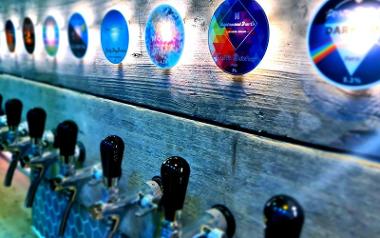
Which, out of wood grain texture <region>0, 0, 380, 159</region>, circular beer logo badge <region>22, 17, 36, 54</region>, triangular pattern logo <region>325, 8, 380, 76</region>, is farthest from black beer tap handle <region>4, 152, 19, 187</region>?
triangular pattern logo <region>325, 8, 380, 76</region>

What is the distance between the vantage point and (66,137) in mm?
1020

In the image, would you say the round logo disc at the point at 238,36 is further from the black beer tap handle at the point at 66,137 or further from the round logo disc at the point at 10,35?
the round logo disc at the point at 10,35

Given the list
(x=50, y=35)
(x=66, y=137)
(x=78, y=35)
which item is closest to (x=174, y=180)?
(x=66, y=137)

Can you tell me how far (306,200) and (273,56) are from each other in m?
0.28

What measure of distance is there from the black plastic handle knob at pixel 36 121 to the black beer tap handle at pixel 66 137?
0.14m

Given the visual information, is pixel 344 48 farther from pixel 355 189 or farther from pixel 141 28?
pixel 141 28

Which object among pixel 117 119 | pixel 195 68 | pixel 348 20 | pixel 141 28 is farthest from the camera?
pixel 117 119

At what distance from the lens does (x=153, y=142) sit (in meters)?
0.97

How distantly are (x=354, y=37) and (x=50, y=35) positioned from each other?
1.19 metres

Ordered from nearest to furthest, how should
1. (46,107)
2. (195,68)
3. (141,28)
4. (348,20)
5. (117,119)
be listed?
(348,20), (195,68), (141,28), (117,119), (46,107)

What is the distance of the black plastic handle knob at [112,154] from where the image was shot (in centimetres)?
85

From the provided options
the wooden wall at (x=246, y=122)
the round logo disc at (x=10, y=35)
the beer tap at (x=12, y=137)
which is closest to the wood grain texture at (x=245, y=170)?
Answer: the wooden wall at (x=246, y=122)

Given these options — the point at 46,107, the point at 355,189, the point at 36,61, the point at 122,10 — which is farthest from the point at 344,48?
the point at 36,61

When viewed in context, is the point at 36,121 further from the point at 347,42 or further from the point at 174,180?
the point at 347,42
